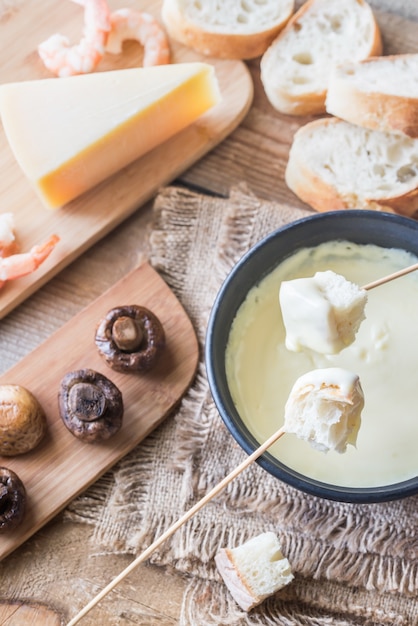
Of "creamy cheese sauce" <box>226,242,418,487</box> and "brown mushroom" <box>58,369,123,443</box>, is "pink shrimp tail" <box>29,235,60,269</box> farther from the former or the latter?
"creamy cheese sauce" <box>226,242,418,487</box>

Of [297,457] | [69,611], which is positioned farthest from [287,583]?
[69,611]

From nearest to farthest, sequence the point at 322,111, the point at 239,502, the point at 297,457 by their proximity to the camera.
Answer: the point at 297,457 < the point at 239,502 < the point at 322,111

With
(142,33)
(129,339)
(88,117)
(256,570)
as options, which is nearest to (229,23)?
(142,33)

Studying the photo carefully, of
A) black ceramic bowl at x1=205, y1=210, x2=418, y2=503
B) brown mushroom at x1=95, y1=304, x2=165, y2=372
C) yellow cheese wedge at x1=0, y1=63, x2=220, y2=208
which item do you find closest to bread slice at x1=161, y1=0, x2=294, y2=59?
yellow cheese wedge at x1=0, y1=63, x2=220, y2=208

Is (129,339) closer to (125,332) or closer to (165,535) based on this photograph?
(125,332)

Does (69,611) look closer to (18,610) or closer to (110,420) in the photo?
(18,610)

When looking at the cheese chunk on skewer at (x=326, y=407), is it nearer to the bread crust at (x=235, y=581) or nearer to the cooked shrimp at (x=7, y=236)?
the bread crust at (x=235, y=581)

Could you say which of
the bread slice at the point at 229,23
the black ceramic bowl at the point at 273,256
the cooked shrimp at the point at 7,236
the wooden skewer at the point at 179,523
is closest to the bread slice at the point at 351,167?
the black ceramic bowl at the point at 273,256
